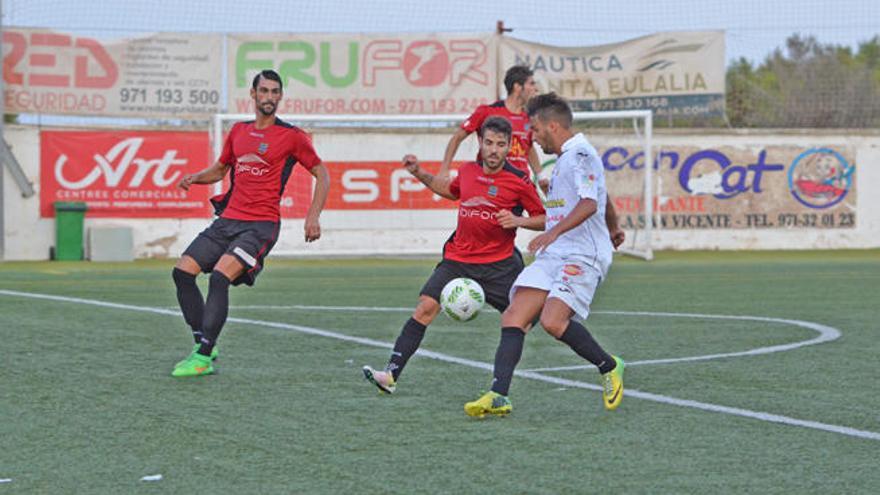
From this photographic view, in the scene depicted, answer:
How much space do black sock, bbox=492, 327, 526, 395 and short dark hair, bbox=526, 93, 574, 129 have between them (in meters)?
1.11

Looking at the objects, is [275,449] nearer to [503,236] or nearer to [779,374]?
[503,236]

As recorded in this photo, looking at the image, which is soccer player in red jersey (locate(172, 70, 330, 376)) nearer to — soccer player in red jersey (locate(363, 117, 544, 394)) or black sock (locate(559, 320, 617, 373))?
soccer player in red jersey (locate(363, 117, 544, 394))

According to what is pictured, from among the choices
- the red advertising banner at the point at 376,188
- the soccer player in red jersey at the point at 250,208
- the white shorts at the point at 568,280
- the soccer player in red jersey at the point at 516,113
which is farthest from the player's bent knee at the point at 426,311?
the red advertising banner at the point at 376,188

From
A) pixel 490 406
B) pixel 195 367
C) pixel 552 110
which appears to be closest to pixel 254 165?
pixel 195 367

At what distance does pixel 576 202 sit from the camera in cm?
750

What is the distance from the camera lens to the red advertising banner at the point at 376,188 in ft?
84.6

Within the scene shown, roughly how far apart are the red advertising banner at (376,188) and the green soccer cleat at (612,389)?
18.1m

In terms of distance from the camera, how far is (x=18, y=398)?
7.58 m

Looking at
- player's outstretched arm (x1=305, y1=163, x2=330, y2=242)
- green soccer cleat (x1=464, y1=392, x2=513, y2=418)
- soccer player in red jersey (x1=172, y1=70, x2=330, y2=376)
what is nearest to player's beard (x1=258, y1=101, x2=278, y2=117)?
soccer player in red jersey (x1=172, y1=70, x2=330, y2=376)

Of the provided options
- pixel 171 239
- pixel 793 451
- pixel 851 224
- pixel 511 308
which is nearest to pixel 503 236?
pixel 511 308

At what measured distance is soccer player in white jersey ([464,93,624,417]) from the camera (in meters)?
7.37

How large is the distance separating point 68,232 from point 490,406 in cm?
1908

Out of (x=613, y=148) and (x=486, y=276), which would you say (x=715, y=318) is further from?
(x=613, y=148)

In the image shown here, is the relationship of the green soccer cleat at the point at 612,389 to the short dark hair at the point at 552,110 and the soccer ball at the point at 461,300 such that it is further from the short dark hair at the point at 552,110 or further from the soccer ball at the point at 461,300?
the short dark hair at the point at 552,110
